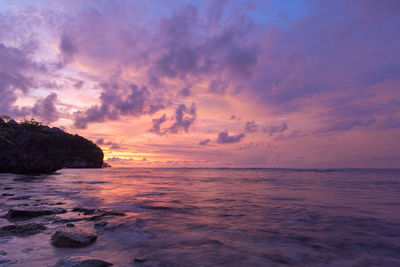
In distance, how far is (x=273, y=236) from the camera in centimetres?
712

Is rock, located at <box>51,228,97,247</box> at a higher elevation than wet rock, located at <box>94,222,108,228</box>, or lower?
higher

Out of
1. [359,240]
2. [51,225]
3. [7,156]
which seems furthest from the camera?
[7,156]

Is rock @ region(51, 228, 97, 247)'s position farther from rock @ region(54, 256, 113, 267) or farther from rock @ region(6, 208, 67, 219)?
rock @ region(6, 208, 67, 219)

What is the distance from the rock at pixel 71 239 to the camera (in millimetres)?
5730

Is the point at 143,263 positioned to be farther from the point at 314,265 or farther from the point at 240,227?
the point at 240,227

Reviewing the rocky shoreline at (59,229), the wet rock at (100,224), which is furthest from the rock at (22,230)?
the wet rock at (100,224)

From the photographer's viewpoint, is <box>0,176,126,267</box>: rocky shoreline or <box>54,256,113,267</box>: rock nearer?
<box>54,256,113,267</box>: rock

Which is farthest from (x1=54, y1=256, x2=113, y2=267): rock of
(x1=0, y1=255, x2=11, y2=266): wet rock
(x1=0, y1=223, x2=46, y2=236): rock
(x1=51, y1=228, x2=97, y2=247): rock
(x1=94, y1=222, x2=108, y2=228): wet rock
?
(x1=94, y1=222, x2=108, y2=228): wet rock

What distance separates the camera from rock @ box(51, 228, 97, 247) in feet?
18.8

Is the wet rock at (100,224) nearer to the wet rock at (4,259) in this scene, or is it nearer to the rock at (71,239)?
the rock at (71,239)

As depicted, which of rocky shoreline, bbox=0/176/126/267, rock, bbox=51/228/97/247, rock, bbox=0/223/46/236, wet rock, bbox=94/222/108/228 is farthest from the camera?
wet rock, bbox=94/222/108/228

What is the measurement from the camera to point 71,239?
5.79 meters

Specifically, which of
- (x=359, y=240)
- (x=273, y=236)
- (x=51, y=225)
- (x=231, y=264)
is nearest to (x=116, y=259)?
(x=231, y=264)

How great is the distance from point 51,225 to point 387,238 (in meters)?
10.3
